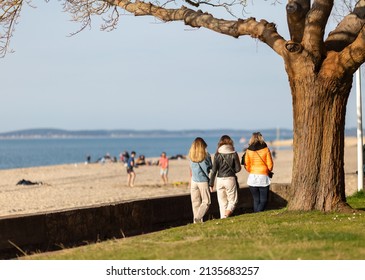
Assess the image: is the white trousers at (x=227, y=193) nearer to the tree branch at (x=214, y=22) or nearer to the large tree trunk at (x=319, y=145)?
the large tree trunk at (x=319, y=145)

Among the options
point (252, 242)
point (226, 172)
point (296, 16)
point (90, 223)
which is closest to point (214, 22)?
point (296, 16)

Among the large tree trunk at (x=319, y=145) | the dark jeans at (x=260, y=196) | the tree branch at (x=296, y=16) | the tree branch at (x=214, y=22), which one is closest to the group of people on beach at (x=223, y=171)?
the dark jeans at (x=260, y=196)

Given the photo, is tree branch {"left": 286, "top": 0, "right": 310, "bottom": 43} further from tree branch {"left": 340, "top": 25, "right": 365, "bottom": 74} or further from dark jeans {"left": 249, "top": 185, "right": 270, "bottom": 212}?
dark jeans {"left": 249, "top": 185, "right": 270, "bottom": 212}

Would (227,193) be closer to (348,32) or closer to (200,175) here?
(200,175)

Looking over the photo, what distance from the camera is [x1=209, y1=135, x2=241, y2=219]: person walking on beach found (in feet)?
51.4

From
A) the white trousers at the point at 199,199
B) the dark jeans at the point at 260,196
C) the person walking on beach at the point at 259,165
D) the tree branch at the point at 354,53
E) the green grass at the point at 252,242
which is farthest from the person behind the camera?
the dark jeans at the point at 260,196

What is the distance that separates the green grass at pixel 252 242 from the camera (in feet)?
32.0

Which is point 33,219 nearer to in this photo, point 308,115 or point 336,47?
point 308,115

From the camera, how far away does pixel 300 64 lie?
1526 cm

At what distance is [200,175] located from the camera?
51.6 ft

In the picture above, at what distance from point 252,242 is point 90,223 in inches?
169

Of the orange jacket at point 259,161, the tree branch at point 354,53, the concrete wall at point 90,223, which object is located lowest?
the concrete wall at point 90,223

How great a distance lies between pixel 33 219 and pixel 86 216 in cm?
125

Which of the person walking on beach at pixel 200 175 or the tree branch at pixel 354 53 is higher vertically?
the tree branch at pixel 354 53
